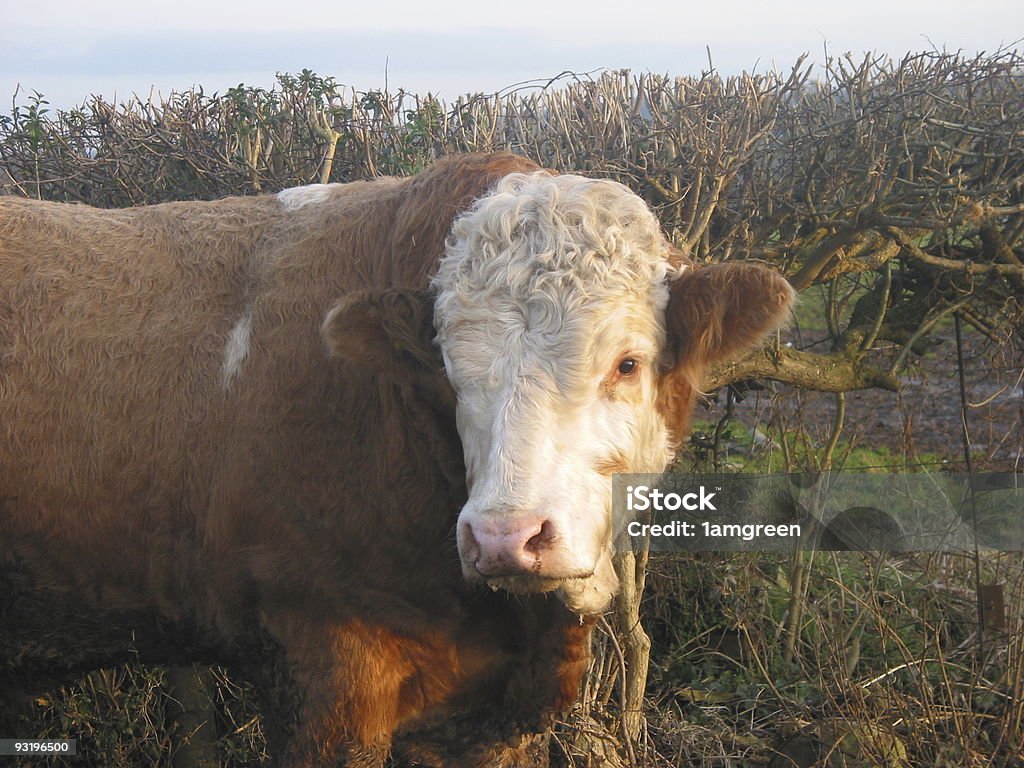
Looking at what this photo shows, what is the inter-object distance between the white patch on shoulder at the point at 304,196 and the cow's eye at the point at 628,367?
139 cm

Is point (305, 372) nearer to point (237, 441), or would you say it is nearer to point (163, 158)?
point (237, 441)

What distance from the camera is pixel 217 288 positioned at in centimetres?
337

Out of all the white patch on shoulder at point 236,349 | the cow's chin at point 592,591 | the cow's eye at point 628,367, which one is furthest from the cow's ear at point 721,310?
the white patch on shoulder at point 236,349

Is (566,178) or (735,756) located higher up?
(566,178)

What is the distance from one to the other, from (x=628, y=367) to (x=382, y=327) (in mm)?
697

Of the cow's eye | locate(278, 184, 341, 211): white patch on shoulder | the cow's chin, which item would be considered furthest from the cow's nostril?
locate(278, 184, 341, 211): white patch on shoulder

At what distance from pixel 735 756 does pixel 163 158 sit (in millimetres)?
3847

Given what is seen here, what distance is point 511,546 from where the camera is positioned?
2.34 m

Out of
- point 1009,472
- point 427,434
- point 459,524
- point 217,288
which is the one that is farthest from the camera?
point 1009,472

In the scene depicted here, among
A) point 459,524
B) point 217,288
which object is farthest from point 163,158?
point 459,524

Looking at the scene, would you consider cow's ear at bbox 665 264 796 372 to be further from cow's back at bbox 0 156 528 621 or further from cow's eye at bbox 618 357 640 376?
cow's back at bbox 0 156 528 621

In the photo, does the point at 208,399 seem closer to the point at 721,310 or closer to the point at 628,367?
the point at 628,367

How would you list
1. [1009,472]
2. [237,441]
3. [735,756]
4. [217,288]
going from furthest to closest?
1. [1009,472]
2. [735,756]
3. [217,288]
4. [237,441]

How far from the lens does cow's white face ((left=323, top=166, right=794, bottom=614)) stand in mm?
2443
